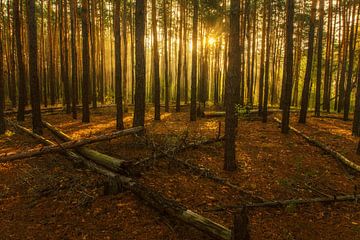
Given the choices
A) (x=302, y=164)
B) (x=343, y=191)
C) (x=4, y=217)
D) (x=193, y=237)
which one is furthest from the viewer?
(x=302, y=164)

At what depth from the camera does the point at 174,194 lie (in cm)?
651

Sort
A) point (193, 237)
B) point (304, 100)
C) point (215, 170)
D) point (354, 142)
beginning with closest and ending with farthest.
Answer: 1. point (193, 237)
2. point (215, 170)
3. point (354, 142)
4. point (304, 100)

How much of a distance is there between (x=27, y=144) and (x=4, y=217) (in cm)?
520

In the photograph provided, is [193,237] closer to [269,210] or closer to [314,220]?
[269,210]

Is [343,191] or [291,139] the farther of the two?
[291,139]

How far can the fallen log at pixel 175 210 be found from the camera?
4.48 meters

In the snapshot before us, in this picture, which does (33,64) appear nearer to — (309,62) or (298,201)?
(298,201)

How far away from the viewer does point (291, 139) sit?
479 inches

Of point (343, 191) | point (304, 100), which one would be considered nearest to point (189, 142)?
point (343, 191)

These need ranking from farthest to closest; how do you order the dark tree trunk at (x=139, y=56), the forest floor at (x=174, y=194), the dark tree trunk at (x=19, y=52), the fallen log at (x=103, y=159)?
the dark tree trunk at (x=19, y=52) → the dark tree trunk at (x=139, y=56) → the fallen log at (x=103, y=159) → the forest floor at (x=174, y=194)

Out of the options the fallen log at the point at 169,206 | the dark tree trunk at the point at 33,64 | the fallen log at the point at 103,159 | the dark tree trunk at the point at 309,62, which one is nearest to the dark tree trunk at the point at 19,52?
the dark tree trunk at the point at 33,64

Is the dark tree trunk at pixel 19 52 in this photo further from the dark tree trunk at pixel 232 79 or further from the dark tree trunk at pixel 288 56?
the dark tree trunk at pixel 288 56

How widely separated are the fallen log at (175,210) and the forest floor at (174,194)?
21cm

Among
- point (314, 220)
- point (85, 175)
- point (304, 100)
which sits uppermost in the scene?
point (304, 100)
